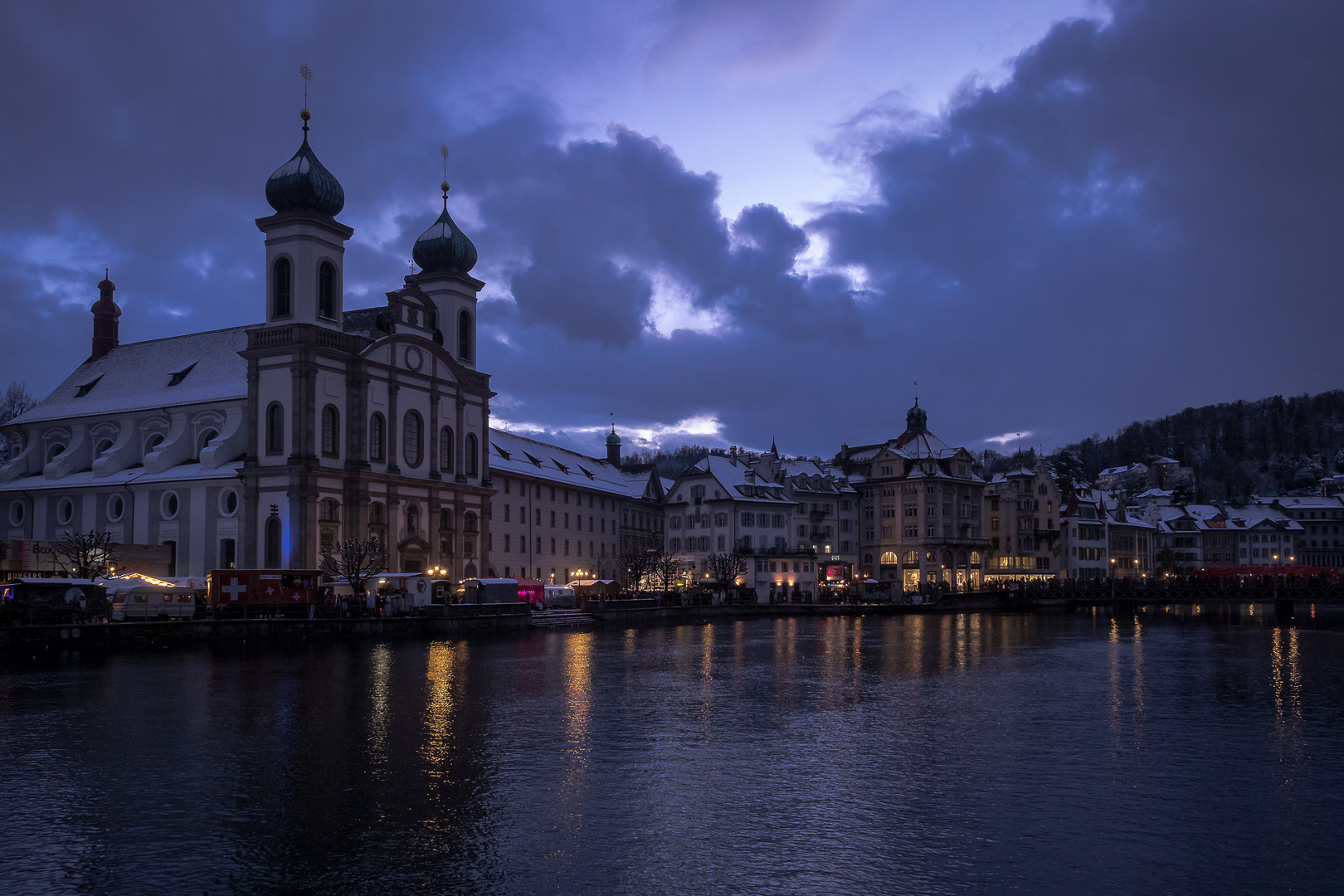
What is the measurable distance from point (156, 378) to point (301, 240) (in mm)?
21069

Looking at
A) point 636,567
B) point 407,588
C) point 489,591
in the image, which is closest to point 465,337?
point 636,567

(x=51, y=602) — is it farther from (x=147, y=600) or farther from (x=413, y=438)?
(x=413, y=438)

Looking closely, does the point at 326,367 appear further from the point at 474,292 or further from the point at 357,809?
the point at 357,809

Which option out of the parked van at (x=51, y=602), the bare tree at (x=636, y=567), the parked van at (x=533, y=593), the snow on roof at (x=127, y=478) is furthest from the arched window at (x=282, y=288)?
the bare tree at (x=636, y=567)

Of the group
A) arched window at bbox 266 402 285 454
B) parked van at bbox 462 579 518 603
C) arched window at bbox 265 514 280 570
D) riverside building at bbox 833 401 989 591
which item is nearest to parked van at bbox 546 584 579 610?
parked van at bbox 462 579 518 603

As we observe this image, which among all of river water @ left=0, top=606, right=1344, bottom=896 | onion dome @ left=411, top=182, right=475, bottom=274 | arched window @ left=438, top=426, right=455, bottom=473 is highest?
onion dome @ left=411, top=182, right=475, bottom=274

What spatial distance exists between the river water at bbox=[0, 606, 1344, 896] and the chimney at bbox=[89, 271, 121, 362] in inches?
2639

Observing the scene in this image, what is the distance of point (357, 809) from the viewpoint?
1706 cm

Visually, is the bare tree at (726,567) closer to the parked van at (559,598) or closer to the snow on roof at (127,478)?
the parked van at (559,598)

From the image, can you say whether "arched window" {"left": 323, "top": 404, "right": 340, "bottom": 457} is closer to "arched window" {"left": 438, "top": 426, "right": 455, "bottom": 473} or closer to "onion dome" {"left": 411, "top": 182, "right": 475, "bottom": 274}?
"arched window" {"left": 438, "top": 426, "right": 455, "bottom": 473}

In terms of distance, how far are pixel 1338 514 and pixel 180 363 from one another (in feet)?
609

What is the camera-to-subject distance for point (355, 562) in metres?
69.4

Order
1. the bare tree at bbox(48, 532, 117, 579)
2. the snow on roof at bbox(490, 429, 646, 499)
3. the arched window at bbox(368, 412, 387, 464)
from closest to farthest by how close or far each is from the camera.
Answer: the bare tree at bbox(48, 532, 117, 579) < the arched window at bbox(368, 412, 387, 464) < the snow on roof at bbox(490, 429, 646, 499)

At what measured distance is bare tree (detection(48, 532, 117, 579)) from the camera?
229ft
